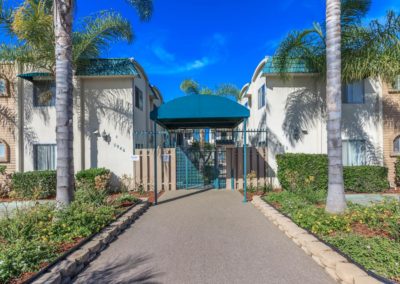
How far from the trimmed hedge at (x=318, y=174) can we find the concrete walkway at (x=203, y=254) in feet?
10.1

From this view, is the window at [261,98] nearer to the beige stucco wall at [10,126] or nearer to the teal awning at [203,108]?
the teal awning at [203,108]

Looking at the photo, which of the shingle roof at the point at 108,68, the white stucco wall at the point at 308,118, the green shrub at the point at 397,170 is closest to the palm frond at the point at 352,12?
the white stucco wall at the point at 308,118

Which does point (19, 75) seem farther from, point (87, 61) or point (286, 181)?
point (286, 181)

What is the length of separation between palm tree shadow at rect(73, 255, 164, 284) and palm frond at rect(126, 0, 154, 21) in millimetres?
8675

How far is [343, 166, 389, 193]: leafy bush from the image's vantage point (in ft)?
32.3

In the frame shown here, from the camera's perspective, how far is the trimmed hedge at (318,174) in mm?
9406

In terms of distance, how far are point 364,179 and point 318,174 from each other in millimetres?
1943

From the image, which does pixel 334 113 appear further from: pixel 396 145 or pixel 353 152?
pixel 396 145

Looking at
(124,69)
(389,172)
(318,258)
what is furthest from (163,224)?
(389,172)

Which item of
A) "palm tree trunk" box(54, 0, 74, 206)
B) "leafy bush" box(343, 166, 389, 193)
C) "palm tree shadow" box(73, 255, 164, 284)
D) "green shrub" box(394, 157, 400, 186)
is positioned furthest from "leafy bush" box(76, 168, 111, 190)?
"green shrub" box(394, 157, 400, 186)

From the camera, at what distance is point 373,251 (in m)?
3.82

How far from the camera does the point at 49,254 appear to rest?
3969 mm

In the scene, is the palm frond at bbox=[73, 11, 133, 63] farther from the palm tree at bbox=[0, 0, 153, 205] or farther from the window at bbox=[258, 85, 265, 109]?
the window at bbox=[258, 85, 265, 109]

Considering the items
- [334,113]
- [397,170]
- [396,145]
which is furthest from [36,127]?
[396,145]
